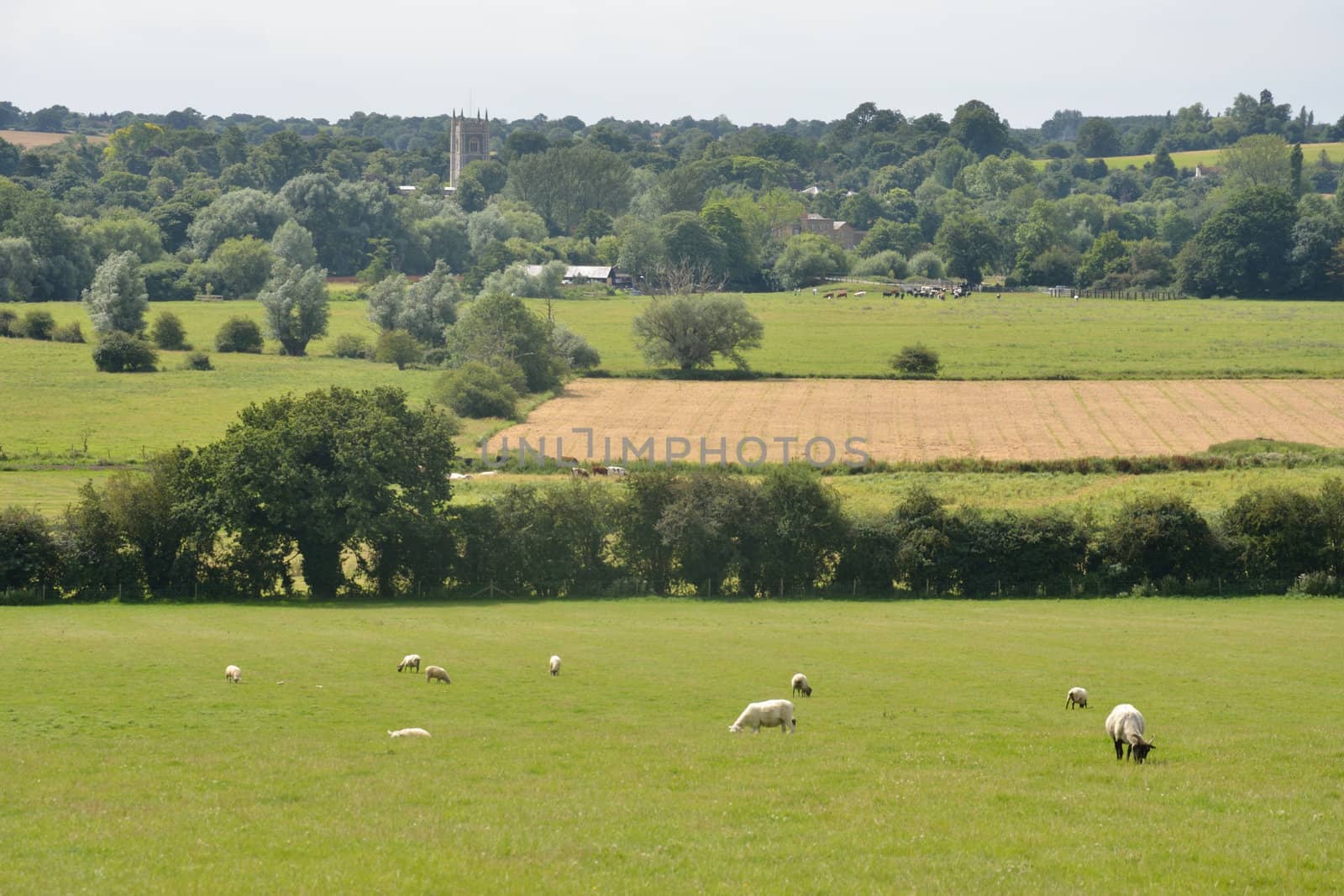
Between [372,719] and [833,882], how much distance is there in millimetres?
13716

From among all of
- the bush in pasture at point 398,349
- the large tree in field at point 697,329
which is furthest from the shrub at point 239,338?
the large tree in field at point 697,329

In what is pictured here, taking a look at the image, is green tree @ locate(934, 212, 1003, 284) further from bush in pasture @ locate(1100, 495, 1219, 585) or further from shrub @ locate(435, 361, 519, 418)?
bush in pasture @ locate(1100, 495, 1219, 585)

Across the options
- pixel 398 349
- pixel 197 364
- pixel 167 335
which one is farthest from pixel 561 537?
pixel 167 335

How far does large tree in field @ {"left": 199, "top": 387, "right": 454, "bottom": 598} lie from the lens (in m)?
48.8

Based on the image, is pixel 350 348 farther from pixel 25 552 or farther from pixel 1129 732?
pixel 1129 732

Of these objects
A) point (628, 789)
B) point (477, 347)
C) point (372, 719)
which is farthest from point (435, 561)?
point (477, 347)

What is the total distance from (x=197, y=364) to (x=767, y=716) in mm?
94568

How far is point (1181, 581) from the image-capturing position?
50.2m

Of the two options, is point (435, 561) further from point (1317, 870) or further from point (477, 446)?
point (1317, 870)

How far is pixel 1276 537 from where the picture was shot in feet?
163

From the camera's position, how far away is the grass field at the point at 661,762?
50.9 feet

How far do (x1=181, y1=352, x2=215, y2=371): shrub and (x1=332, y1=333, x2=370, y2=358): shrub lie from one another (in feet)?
42.8

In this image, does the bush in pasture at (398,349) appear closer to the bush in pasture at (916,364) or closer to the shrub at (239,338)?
the shrub at (239,338)

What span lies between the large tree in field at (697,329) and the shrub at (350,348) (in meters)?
27.1
